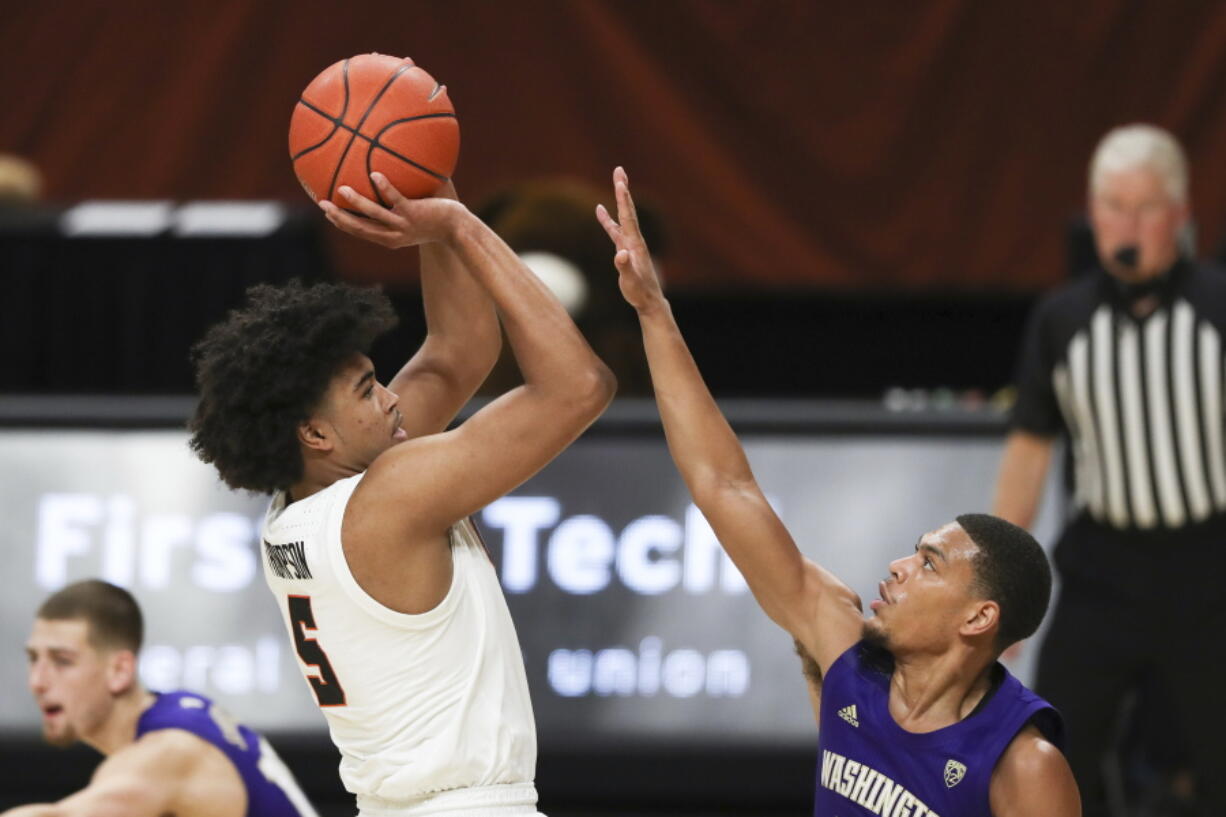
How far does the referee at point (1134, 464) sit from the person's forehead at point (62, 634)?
8.56 feet

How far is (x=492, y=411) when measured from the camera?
3580mm

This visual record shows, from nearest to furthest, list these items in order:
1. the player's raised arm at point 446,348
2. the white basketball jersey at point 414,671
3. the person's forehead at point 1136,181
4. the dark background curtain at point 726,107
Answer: the white basketball jersey at point 414,671, the player's raised arm at point 446,348, the person's forehead at point 1136,181, the dark background curtain at point 726,107

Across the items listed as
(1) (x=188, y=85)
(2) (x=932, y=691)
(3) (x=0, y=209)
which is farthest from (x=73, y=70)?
(2) (x=932, y=691)

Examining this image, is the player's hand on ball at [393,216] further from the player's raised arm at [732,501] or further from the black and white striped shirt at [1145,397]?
the black and white striped shirt at [1145,397]

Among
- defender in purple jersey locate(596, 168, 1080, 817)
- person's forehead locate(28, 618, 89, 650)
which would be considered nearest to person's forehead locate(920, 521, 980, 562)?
defender in purple jersey locate(596, 168, 1080, 817)

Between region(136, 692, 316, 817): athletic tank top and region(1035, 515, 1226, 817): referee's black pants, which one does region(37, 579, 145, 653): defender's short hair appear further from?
region(1035, 515, 1226, 817): referee's black pants

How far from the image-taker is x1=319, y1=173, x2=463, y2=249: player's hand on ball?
3650 mm

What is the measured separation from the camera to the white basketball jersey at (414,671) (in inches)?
140

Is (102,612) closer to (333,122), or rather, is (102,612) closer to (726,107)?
(333,122)

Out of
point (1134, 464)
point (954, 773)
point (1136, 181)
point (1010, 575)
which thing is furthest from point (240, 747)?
point (1136, 181)

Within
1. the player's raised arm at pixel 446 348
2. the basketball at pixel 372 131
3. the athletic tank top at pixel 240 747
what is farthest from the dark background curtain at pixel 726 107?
the basketball at pixel 372 131

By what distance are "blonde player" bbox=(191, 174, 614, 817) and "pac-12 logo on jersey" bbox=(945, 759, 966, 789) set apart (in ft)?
2.56

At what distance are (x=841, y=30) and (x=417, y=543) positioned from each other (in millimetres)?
6989

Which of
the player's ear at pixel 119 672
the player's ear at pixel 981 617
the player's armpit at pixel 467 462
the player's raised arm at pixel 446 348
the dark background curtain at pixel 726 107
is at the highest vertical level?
the dark background curtain at pixel 726 107
